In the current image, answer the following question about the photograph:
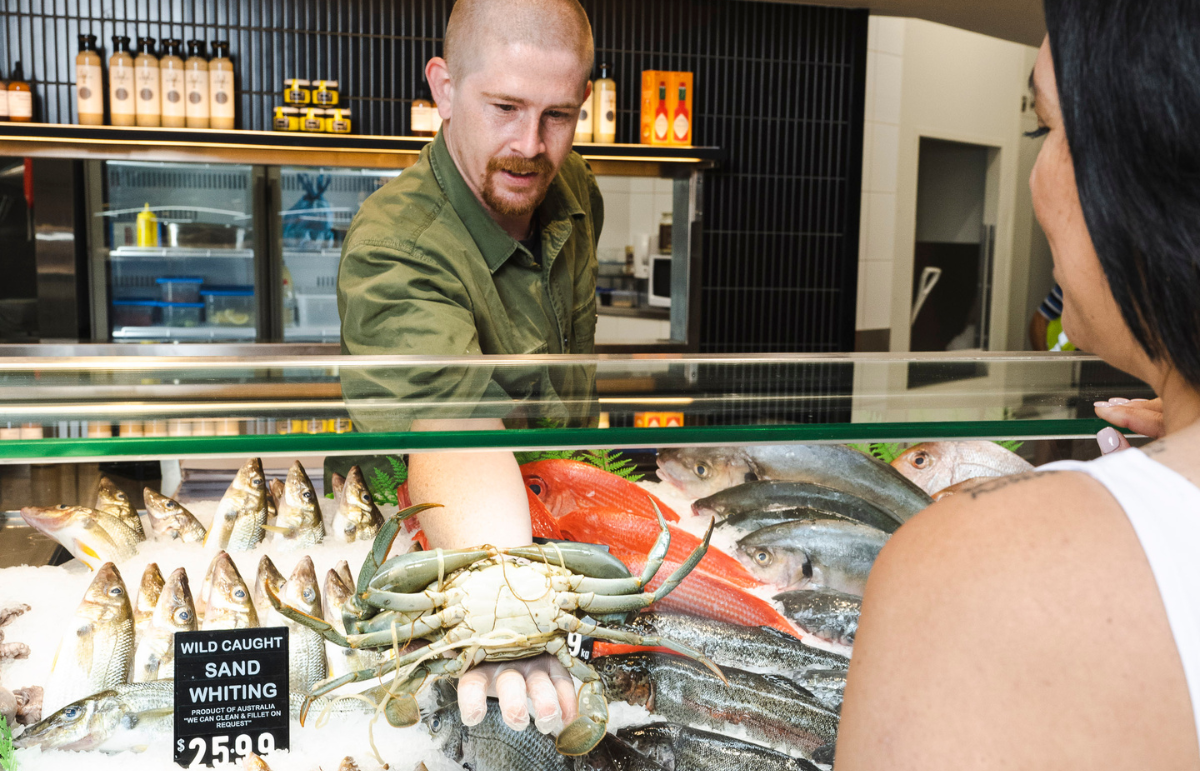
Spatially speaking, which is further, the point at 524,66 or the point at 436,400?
the point at 524,66

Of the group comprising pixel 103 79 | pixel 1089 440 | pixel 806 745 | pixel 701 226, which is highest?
pixel 103 79

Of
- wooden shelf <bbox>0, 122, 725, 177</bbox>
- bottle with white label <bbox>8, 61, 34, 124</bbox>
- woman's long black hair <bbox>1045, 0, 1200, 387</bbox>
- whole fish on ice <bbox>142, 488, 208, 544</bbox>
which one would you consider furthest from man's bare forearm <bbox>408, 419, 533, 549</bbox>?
bottle with white label <bbox>8, 61, 34, 124</bbox>

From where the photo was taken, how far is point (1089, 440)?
3.67 ft

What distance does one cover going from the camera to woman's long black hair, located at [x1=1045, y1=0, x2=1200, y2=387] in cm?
43

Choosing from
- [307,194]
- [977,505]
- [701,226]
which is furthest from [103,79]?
[977,505]

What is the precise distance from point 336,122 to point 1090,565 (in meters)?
3.87

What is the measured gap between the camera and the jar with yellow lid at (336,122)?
388 cm

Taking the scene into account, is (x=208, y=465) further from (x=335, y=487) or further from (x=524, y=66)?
(x=524, y=66)

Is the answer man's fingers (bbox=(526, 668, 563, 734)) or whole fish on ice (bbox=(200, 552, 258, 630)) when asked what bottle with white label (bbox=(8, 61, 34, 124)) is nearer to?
whole fish on ice (bbox=(200, 552, 258, 630))

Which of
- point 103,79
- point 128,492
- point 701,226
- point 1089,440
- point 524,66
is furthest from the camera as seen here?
point 701,226

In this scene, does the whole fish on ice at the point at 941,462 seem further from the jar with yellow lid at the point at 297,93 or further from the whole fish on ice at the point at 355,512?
the jar with yellow lid at the point at 297,93

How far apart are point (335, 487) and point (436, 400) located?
7.1 inches

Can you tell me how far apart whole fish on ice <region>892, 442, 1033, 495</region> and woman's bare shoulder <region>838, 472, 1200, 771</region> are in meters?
0.59

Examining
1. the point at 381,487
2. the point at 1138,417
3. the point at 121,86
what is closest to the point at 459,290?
the point at 381,487
